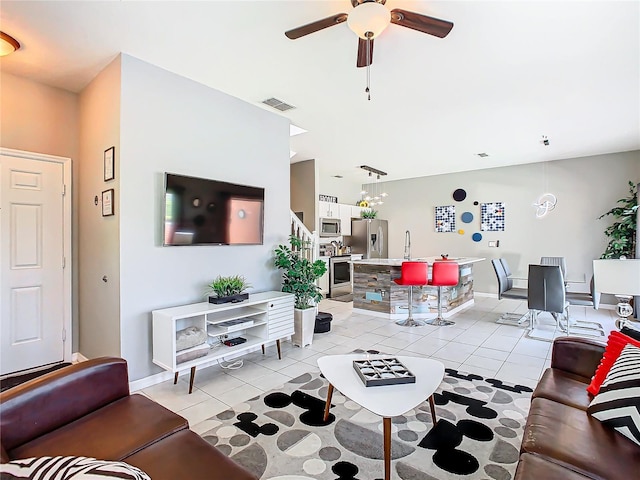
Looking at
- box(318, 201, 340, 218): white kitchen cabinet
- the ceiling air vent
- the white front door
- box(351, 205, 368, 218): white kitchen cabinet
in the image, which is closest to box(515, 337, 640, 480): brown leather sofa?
the ceiling air vent

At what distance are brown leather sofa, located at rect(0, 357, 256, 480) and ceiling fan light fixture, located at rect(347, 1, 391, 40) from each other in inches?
93.0

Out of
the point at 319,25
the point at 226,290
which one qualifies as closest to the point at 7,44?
the point at 319,25

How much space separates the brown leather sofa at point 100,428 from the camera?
1286mm

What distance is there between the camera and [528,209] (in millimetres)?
6793

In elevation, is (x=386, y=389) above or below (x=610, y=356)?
below

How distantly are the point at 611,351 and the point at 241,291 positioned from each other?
2.89 meters

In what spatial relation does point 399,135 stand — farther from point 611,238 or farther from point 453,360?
point 611,238

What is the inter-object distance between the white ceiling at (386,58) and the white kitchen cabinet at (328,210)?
2697mm

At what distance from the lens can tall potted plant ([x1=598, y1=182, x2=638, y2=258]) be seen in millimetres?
5520

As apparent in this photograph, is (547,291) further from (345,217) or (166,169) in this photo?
(166,169)

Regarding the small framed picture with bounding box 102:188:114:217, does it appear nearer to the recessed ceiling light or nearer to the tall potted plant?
the recessed ceiling light

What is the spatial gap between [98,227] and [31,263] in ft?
2.73

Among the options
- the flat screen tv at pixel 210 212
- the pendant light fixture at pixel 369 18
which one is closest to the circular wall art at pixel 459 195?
the flat screen tv at pixel 210 212

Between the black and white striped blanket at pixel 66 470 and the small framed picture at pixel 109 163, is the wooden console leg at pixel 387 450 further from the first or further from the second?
the small framed picture at pixel 109 163
